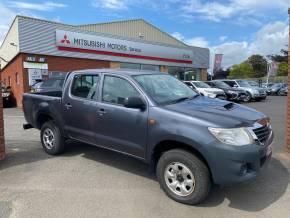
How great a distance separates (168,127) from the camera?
4.00m

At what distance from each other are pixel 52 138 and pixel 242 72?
323 ft

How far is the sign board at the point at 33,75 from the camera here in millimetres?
18406

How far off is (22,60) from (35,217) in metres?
16.4

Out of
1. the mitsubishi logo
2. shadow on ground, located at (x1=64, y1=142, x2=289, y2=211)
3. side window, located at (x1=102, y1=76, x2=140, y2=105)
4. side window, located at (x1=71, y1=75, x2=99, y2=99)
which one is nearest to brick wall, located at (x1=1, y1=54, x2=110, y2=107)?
the mitsubishi logo

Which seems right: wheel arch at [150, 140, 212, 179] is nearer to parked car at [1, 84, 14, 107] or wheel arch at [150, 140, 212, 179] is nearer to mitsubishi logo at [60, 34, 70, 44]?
mitsubishi logo at [60, 34, 70, 44]

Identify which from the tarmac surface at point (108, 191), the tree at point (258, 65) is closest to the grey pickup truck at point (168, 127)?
the tarmac surface at point (108, 191)

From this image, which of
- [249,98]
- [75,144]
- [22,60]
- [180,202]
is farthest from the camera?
[249,98]

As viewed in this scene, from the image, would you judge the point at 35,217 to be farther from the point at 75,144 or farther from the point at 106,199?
the point at 75,144

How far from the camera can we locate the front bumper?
11.7ft

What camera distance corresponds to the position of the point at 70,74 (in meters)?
5.96

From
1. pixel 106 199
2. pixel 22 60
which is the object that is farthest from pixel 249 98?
pixel 106 199

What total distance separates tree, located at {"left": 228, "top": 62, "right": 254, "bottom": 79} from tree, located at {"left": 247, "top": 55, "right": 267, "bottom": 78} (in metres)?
1.16

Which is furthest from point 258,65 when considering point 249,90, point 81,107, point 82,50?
point 81,107

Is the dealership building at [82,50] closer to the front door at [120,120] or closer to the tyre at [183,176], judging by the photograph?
the front door at [120,120]
